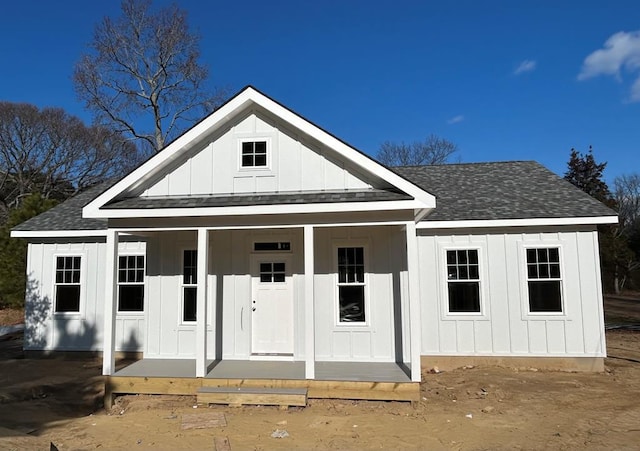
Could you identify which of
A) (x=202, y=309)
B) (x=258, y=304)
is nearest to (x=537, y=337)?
(x=258, y=304)

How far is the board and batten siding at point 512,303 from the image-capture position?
10344 millimetres

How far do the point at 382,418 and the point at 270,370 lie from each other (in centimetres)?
251

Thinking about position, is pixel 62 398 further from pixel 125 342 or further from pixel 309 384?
pixel 309 384

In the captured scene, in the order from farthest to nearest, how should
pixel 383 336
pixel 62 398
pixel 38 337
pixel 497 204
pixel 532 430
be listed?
pixel 38 337, pixel 497 204, pixel 383 336, pixel 62 398, pixel 532 430

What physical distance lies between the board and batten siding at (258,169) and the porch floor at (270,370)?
3.50m

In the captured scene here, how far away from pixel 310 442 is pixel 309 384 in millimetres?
1682

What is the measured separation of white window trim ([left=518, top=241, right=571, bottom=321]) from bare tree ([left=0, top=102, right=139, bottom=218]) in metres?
31.2

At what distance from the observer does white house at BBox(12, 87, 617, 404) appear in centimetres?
886

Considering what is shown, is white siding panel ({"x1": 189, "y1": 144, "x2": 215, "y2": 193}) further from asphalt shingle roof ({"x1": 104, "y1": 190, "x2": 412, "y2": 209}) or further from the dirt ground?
the dirt ground

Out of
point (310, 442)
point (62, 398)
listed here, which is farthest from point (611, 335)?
point (62, 398)

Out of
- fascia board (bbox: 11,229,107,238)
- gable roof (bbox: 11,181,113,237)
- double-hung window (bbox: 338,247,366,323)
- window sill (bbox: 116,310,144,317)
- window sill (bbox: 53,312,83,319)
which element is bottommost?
window sill (bbox: 53,312,83,319)

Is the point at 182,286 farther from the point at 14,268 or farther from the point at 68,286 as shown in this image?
the point at 14,268

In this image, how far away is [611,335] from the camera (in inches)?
630

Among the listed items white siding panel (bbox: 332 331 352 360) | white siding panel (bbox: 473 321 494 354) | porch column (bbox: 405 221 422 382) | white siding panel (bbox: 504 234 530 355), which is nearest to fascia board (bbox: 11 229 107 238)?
white siding panel (bbox: 332 331 352 360)
